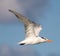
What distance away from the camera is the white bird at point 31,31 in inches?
858

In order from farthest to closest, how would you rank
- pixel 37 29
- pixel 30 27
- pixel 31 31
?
pixel 37 29, pixel 31 31, pixel 30 27

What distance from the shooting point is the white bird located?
858 inches

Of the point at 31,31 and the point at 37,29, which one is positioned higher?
the point at 37,29

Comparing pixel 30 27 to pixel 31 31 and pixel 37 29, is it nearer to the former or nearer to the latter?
pixel 31 31

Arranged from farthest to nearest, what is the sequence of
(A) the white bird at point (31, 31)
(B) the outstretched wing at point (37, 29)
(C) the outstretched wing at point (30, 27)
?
1. (B) the outstretched wing at point (37, 29)
2. (C) the outstretched wing at point (30, 27)
3. (A) the white bird at point (31, 31)

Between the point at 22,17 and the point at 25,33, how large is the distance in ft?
5.48

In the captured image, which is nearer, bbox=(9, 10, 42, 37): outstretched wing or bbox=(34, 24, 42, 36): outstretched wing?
bbox=(9, 10, 42, 37): outstretched wing

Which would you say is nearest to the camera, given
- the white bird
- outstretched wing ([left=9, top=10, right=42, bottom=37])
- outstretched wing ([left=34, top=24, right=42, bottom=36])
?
the white bird

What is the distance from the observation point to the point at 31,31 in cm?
2367

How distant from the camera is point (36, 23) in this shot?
23.9 meters

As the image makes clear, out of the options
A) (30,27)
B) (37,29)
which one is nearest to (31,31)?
(30,27)

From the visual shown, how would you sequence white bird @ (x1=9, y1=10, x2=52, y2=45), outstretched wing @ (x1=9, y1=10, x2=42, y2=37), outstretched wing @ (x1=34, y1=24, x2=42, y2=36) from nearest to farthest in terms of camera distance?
white bird @ (x1=9, y1=10, x2=52, y2=45) → outstretched wing @ (x1=9, y1=10, x2=42, y2=37) → outstretched wing @ (x1=34, y1=24, x2=42, y2=36)

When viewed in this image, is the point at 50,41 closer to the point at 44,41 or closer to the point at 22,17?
the point at 44,41

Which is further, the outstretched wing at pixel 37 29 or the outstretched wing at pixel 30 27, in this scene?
the outstretched wing at pixel 37 29
